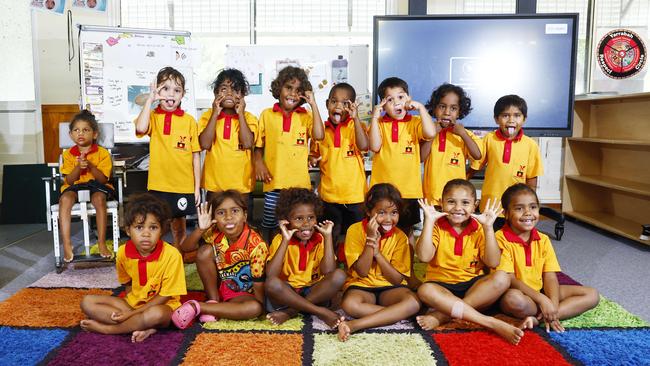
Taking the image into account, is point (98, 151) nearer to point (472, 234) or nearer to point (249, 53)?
point (249, 53)

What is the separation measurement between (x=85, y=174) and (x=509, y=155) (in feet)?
8.04

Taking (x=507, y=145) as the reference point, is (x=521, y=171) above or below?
below

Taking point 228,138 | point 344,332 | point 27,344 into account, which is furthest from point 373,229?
point 27,344

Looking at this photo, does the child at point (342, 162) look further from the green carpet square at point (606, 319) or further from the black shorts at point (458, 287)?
the green carpet square at point (606, 319)

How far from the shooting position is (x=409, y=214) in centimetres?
267

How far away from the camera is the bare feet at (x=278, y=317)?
2.11 m

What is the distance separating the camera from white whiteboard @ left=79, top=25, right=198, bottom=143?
3936mm

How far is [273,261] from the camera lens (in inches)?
83.4

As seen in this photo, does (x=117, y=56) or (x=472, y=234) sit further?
(x=117, y=56)

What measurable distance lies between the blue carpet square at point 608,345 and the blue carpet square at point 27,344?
1.84m

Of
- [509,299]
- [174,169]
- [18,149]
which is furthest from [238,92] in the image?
[18,149]

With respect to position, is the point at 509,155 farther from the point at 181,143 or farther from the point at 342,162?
the point at 181,143

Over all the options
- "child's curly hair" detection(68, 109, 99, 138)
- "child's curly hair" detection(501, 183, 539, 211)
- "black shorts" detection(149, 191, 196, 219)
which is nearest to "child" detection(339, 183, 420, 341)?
"child's curly hair" detection(501, 183, 539, 211)

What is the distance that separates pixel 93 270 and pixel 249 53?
2234mm
